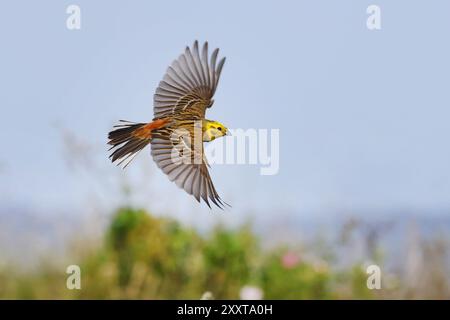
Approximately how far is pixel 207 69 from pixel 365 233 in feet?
8.85

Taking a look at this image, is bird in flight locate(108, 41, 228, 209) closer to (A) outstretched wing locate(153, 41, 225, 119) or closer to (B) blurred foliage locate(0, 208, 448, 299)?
(A) outstretched wing locate(153, 41, 225, 119)

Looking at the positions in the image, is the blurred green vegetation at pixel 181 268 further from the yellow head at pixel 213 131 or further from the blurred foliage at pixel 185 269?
the yellow head at pixel 213 131

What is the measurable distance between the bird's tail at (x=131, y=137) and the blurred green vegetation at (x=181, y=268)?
2.47 meters

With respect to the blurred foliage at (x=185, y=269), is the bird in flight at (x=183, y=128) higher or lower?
higher

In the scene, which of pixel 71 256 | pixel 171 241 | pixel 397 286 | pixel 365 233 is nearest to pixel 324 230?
pixel 365 233

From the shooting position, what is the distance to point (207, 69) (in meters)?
1.87

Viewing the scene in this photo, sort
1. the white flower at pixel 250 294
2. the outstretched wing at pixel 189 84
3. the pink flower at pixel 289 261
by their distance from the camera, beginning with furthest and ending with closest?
the pink flower at pixel 289 261 < the white flower at pixel 250 294 < the outstretched wing at pixel 189 84

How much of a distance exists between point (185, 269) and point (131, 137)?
255cm

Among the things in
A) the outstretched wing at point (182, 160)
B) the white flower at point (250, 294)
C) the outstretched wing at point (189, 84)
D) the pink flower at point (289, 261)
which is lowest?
the white flower at point (250, 294)

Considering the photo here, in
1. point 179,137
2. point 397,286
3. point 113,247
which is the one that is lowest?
point 397,286

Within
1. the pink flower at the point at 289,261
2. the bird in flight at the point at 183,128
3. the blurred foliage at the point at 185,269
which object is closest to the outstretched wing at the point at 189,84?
the bird in flight at the point at 183,128

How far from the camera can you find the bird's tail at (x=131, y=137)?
1.76 meters

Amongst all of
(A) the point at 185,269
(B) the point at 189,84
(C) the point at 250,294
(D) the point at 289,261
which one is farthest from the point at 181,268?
(B) the point at 189,84
